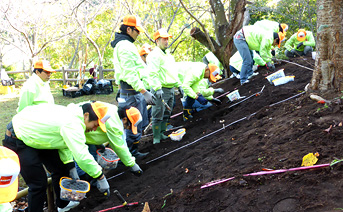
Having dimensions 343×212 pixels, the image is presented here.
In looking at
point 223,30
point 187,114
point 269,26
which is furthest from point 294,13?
point 187,114

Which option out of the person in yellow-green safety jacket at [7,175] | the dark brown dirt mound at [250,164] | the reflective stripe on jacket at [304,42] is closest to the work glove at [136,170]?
the dark brown dirt mound at [250,164]

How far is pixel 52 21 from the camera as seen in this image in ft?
53.5

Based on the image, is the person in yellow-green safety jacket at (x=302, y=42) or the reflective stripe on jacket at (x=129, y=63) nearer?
the reflective stripe on jacket at (x=129, y=63)

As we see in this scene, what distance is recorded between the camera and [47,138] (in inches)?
135

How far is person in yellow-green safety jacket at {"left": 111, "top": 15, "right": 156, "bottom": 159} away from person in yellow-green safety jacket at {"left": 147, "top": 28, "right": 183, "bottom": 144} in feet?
1.49

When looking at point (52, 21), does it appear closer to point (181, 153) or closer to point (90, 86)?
point (90, 86)

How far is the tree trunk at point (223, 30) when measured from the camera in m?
9.23

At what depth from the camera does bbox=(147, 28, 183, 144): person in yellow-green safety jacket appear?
5.68m

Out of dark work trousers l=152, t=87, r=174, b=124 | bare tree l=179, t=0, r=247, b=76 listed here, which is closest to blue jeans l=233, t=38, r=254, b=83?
bare tree l=179, t=0, r=247, b=76

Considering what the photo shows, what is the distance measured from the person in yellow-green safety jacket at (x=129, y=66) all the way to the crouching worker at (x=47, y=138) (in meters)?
1.31

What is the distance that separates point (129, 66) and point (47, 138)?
6.35ft

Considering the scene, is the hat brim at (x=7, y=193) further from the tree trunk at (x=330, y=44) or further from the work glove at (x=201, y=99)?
the work glove at (x=201, y=99)

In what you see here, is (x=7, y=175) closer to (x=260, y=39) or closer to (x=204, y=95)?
(x=204, y=95)

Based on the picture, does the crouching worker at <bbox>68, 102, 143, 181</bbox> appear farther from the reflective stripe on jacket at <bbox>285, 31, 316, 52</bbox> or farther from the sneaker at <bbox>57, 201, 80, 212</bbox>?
the reflective stripe on jacket at <bbox>285, 31, 316, 52</bbox>
